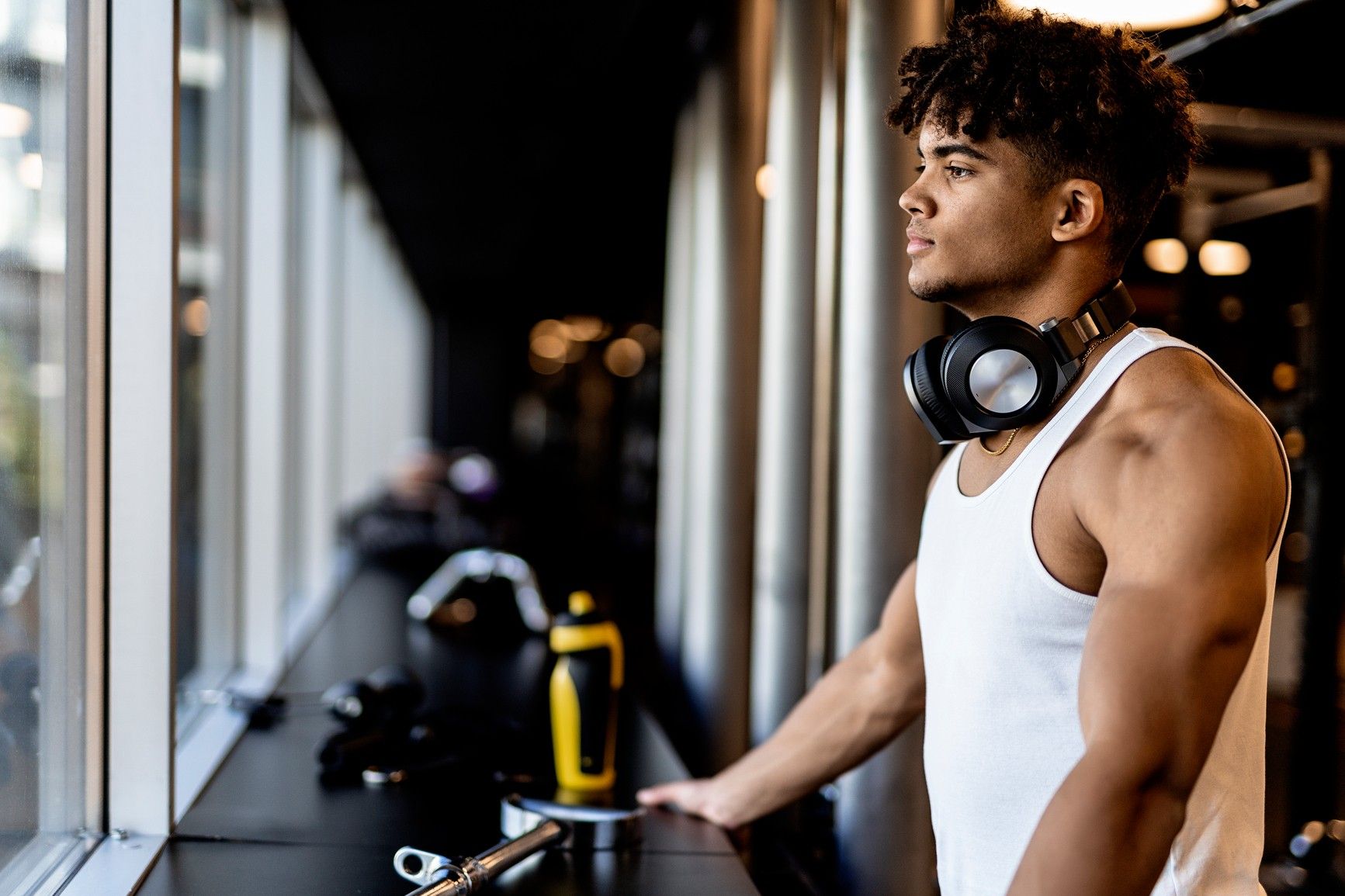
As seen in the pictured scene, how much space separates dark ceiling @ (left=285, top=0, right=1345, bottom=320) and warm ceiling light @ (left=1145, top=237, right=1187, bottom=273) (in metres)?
1.12

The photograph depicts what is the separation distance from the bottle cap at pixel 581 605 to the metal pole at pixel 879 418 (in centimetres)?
53

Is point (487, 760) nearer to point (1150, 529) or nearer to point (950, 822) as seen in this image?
point (950, 822)

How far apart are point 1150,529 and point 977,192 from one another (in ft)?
1.43

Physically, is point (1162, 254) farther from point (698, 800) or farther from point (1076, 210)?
point (1076, 210)

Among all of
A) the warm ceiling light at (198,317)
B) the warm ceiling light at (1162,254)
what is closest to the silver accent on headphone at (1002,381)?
the warm ceiling light at (198,317)

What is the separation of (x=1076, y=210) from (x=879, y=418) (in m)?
0.91

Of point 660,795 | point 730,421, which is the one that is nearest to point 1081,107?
point 660,795

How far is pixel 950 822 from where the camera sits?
4.19 ft

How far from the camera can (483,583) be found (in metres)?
3.46

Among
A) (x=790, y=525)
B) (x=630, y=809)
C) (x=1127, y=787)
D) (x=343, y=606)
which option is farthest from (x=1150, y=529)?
(x=343, y=606)

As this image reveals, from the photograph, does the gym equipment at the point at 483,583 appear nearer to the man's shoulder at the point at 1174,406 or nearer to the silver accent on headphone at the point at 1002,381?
the silver accent on headphone at the point at 1002,381

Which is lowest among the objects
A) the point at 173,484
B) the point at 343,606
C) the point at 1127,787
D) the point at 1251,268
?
the point at 343,606

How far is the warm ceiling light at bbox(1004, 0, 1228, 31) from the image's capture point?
2029 mm

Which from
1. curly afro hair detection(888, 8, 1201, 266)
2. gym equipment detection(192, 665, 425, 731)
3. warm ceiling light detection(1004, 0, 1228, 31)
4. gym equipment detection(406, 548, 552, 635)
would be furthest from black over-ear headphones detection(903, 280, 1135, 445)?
gym equipment detection(406, 548, 552, 635)
